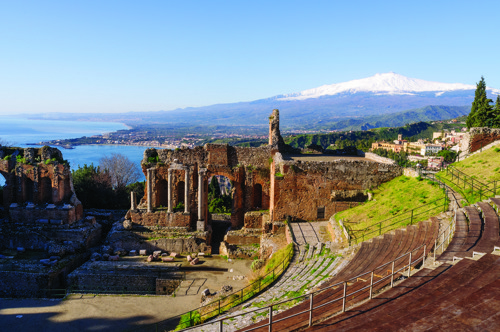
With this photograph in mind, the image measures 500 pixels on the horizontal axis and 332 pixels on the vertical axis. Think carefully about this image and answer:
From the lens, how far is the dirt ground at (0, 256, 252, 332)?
1736cm

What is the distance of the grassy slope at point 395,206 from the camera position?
18312mm

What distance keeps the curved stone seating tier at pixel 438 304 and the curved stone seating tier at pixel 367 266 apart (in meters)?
0.54

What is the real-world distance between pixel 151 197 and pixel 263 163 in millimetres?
8685

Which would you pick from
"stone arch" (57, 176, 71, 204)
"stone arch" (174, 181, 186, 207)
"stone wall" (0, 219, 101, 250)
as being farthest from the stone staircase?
"stone arch" (57, 176, 71, 204)

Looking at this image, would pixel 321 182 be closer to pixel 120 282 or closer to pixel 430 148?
pixel 120 282

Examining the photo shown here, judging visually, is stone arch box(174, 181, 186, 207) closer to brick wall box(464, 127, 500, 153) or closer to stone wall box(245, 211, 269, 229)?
stone wall box(245, 211, 269, 229)

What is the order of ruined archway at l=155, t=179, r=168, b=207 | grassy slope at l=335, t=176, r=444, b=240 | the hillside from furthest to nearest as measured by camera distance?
the hillside
ruined archway at l=155, t=179, r=168, b=207
grassy slope at l=335, t=176, r=444, b=240

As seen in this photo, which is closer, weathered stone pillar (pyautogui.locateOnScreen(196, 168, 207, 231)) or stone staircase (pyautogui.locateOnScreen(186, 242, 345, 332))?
stone staircase (pyautogui.locateOnScreen(186, 242, 345, 332))

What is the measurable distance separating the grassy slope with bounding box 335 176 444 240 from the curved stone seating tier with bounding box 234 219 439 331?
2.04 meters

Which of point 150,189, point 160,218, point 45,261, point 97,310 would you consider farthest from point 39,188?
point 97,310

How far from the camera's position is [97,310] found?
18.7 metres

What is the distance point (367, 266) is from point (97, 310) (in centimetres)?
1330

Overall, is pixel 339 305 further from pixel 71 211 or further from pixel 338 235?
pixel 71 211

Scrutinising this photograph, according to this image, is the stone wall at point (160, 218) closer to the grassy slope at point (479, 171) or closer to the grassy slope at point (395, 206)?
the grassy slope at point (395, 206)
